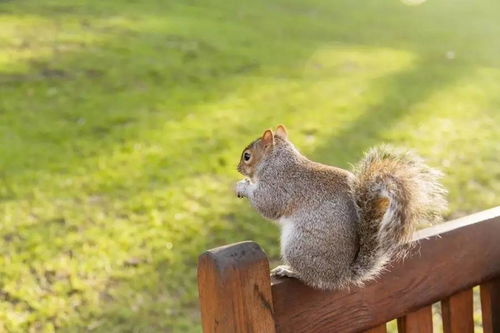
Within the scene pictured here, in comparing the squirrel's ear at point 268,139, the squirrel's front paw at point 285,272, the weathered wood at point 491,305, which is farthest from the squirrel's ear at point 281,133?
the weathered wood at point 491,305

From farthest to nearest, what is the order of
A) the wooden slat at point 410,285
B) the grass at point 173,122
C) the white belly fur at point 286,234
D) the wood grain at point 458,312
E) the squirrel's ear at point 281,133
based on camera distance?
the grass at point 173,122 < the squirrel's ear at point 281,133 < the wood grain at point 458,312 < the white belly fur at point 286,234 < the wooden slat at point 410,285

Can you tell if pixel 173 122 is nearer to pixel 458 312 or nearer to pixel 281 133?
pixel 281 133

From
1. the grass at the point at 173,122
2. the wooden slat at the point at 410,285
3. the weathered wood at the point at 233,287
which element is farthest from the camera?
the grass at the point at 173,122

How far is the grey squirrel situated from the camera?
1019mm

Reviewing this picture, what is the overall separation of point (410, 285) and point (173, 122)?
361 cm

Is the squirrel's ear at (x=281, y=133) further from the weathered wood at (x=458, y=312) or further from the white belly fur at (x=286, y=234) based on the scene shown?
the weathered wood at (x=458, y=312)

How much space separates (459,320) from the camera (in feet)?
3.99

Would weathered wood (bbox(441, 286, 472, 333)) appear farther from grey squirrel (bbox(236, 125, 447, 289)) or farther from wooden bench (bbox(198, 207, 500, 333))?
grey squirrel (bbox(236, 125, 447, 289))

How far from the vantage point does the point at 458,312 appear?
3.98 ft

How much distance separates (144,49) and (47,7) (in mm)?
1596

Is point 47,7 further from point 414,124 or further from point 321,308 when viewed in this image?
point 321,308

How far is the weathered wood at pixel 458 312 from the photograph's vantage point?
1.20m

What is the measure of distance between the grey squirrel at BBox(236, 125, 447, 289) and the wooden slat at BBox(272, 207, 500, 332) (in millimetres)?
26

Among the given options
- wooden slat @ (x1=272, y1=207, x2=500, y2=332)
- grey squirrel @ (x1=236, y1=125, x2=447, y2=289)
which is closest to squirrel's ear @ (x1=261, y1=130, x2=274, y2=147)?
grey squirrel @ (x1=236, y1=125, x2=447, y2=289)
